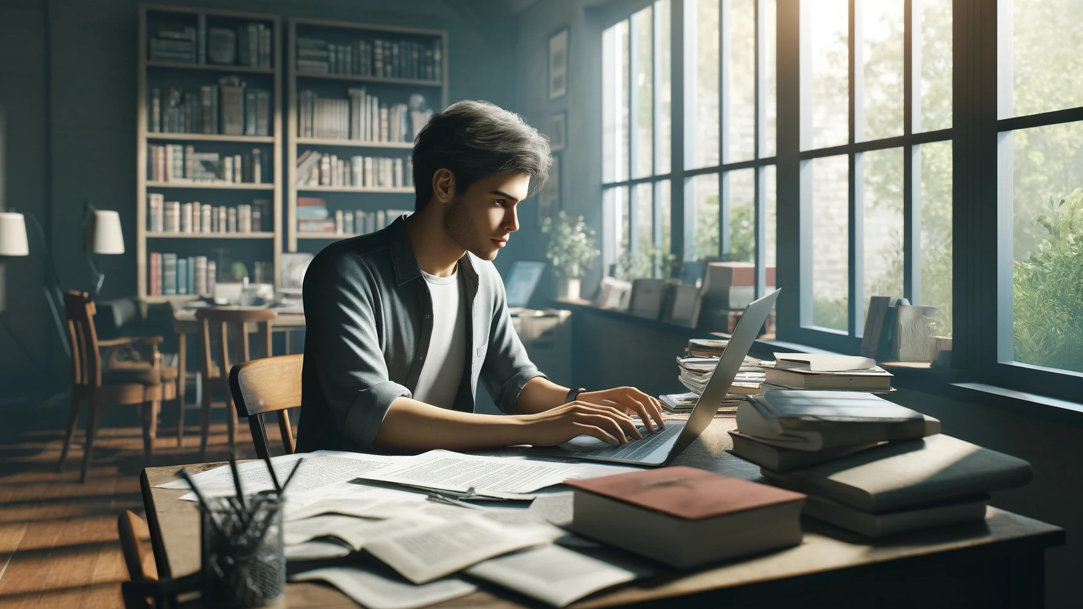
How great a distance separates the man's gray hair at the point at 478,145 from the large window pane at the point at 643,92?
3164 millimetres

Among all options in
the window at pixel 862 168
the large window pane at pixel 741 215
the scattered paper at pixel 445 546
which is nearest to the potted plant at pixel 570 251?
the large window pane at pixel 741 215

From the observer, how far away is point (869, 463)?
115 cm

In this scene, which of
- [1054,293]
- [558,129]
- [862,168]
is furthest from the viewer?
[558,129]

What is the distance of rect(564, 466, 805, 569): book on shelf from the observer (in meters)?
0.93

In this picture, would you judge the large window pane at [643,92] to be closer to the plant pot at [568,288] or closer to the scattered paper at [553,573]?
the plant pot at [568,288]

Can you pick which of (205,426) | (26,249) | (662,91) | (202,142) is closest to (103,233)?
(26,249)

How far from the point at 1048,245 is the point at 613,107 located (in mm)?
3271

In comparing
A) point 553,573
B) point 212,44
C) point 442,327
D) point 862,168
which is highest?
point 212,44

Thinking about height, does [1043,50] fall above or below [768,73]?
below

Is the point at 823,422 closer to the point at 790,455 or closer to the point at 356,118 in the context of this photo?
the point at 790,455

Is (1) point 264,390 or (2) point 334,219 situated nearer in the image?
(1) point 264,390

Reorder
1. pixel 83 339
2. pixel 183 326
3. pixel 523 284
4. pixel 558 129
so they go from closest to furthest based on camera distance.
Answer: pixel 83 339, pixel 183 326, pixel 523 284, pixel 558 129

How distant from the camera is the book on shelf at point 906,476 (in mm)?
1053

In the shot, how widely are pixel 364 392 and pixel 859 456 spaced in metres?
0.83
